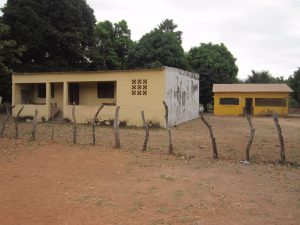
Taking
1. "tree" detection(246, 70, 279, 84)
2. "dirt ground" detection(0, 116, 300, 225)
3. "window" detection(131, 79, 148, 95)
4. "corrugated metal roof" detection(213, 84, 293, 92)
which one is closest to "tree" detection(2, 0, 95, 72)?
"window" detection(131, 79, 148, 95)

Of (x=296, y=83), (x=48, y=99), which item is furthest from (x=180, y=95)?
(x=296, y=83)

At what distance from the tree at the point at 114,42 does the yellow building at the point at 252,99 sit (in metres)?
10.2

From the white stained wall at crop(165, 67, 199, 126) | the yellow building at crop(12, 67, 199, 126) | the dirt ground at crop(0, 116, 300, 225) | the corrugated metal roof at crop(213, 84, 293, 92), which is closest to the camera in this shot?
the dirt ground at crop(0, 116, 300, 225)

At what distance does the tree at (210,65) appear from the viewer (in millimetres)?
43219

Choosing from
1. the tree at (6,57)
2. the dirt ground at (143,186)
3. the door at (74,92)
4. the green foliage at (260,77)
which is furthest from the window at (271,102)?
the dirt ground at (143,186)

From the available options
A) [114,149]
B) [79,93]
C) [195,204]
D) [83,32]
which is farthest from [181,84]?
[195,204]

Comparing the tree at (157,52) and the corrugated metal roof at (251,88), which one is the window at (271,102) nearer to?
the corrugated metal roof at (251,88)

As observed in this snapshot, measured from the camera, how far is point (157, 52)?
37469 mm

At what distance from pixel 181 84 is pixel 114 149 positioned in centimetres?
1331

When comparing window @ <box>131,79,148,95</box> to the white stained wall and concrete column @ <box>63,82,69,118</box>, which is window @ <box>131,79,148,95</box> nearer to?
the white stained wall

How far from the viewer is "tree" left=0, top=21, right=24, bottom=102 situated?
24891 mm

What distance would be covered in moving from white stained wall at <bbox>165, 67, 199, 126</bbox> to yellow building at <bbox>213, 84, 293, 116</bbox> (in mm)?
6620

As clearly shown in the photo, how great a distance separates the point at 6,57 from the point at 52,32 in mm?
4514

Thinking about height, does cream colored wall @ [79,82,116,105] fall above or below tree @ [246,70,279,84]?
below
